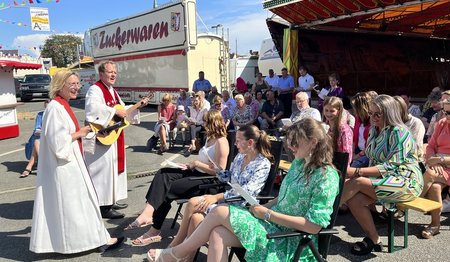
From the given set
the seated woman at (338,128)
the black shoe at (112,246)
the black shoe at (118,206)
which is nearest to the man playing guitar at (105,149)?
the black shoe at (118,206)

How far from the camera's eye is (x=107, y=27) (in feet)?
60.1

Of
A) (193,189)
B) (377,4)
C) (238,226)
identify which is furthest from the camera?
(377,4)

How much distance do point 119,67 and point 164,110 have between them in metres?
9.73

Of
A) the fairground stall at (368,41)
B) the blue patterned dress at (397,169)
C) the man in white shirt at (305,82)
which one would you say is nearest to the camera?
the blue patterned dress at (397,169)

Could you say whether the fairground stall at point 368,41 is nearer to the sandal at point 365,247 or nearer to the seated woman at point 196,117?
the seated woman at point 196,117

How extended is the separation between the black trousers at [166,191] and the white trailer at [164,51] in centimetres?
889

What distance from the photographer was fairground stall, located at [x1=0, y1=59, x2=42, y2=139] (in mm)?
11023

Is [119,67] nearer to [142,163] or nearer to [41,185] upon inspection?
[142,163]

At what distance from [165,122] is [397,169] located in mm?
6260

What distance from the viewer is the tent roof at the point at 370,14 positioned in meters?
9.45

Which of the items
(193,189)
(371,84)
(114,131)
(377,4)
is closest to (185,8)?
(377,4)

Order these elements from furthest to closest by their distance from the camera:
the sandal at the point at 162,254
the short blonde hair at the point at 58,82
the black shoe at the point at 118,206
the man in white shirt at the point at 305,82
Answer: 1. the man in white shirt at the point at 305,82
2. the black shoe at the point at 118,206
3. the short blonde hair at the point at 58,82
4. the sandal at the point at 162,254

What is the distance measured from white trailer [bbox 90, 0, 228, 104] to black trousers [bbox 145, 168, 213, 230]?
8885mm

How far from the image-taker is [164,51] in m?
14.5
